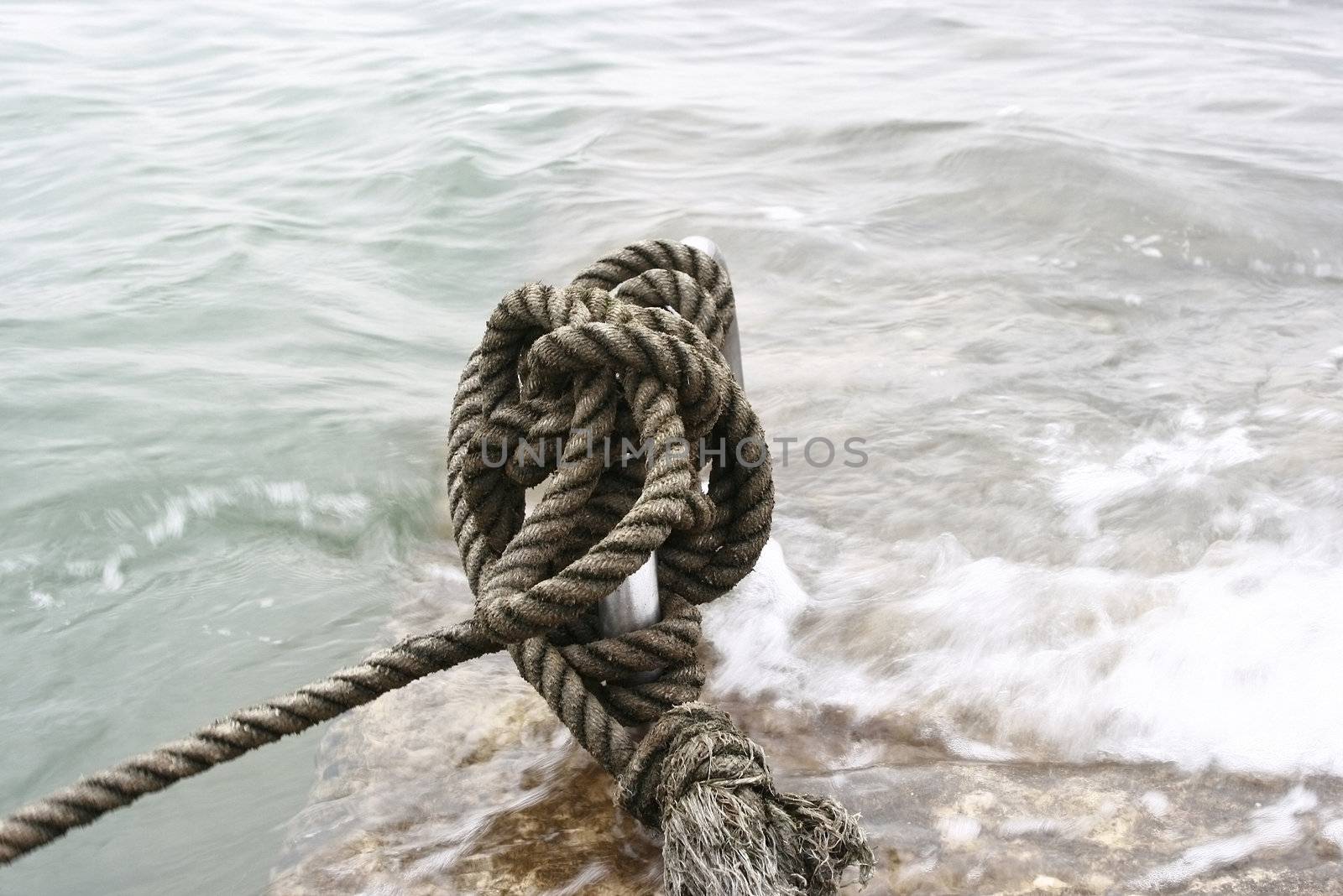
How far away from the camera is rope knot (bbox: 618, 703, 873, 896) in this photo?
136cm

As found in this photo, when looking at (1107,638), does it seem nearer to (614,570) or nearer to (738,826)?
(738,826)

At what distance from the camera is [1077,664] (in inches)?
81.0

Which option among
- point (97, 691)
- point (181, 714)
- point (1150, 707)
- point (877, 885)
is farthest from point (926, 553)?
point (97, 691)

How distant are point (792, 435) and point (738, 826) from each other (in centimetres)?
182

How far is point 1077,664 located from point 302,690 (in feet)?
4.54

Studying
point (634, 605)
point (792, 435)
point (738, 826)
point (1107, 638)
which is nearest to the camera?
point (738, 826)

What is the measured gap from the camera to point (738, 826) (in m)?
1.37

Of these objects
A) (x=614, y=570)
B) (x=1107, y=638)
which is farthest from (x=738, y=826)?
(x=1107, y=638)

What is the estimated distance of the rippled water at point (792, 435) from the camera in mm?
1815

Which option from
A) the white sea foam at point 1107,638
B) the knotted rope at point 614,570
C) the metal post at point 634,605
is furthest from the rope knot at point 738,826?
the white sea foam at point 1107,638

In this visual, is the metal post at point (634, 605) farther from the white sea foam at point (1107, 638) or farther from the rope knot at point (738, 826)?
the white sea foam at point (1107, 638)

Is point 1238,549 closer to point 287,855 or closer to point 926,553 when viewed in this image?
point 926,553

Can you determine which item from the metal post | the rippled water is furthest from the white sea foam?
the metal post

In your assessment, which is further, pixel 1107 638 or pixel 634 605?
pixel 1107 638
